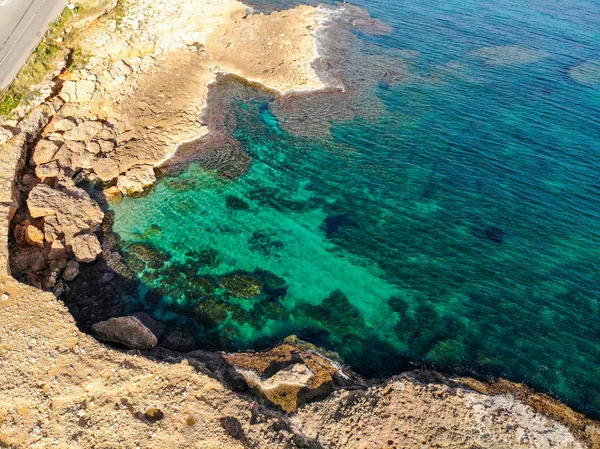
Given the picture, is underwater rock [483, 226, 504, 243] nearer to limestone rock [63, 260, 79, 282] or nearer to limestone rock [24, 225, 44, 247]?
limestone rock [63, 260, 79, 282]

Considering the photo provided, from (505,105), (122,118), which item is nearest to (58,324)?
(122,118)

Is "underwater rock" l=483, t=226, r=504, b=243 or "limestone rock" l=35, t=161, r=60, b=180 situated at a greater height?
"underwater rock" l=483, t=226, r=504, b=243

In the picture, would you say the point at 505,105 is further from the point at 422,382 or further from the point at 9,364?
the point at 9,364

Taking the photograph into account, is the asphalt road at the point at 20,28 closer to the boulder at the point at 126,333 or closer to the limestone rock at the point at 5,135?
the limestone rock at the point at 5,135

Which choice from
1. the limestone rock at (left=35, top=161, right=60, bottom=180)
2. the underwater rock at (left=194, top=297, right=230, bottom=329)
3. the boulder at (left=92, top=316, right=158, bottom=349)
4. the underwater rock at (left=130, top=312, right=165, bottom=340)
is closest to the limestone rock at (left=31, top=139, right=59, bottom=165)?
the limestone rock at (left=35, top=161, right=60, bottom=180)

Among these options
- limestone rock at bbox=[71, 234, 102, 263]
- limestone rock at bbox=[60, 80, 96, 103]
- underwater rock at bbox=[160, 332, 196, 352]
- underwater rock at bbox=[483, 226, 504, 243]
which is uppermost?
underwater rock at bbox=[483, 226, 504, 243]

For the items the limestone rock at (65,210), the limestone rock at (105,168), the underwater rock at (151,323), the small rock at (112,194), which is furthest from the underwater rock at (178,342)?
the limestone rock at (105,168)

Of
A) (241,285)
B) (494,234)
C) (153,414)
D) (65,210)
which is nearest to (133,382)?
(153,414)
